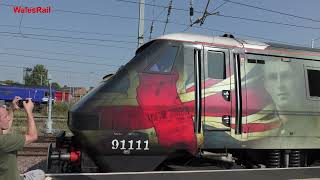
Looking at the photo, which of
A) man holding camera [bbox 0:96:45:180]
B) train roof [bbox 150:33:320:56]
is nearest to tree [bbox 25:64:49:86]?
train roof [bbox 150:33:320:56]

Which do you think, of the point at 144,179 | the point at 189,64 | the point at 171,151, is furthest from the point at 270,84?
the point at 144,179

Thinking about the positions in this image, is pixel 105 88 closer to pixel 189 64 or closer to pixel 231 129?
pixel 189 64

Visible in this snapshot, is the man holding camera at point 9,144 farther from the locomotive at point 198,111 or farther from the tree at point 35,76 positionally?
the tree at point 35,76

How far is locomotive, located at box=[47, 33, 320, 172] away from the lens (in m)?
6.86

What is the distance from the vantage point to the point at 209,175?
276 inches

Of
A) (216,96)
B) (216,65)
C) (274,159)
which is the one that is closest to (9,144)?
(216,96)

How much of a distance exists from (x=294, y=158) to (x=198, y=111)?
6.95 feet

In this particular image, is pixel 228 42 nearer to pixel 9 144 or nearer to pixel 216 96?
pixel 216 96

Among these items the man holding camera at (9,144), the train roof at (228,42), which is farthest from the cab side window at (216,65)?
the man holding camera at (9,144)

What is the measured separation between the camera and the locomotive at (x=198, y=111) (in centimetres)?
686

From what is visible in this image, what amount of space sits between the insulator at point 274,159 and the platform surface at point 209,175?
16.8 inches

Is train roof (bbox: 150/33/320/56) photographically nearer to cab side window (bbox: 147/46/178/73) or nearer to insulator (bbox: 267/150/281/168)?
cab side window (bbox: 147/46/178/73)

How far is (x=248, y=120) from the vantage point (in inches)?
300

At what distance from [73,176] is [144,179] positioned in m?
1.02
